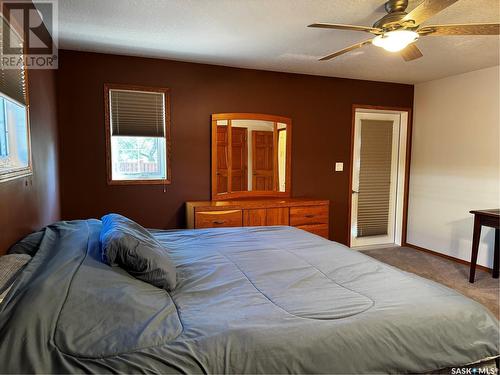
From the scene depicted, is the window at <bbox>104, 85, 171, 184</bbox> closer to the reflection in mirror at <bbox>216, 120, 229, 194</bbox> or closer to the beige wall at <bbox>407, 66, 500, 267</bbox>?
the reflection in mirror at <bbox>216, 120, 229, 194</bbox>

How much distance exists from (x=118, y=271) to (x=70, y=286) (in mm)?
248

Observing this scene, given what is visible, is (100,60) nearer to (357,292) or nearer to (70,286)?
(70,286)

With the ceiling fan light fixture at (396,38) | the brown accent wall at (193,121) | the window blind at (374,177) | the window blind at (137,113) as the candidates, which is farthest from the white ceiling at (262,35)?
the window blind at (374,177)

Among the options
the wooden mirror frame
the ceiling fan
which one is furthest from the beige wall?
the ceiling fan

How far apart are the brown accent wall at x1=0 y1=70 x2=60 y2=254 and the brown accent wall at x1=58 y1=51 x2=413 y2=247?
0.31 m

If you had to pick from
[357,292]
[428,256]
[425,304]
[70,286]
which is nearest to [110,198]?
[70,286]

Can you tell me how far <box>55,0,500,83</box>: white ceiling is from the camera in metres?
2.36

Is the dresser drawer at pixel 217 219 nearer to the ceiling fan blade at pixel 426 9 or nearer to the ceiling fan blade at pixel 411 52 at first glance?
the ceiling fan blade at pixel 411 52

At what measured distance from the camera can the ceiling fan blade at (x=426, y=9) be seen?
67.2 inches

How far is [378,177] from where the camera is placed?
16.5ft

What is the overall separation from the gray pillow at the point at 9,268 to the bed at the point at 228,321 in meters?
0.03

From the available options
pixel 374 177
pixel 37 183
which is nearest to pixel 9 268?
pixel 37 183

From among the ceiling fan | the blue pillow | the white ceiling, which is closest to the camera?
the blue pillow

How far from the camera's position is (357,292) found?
1545 millimetres
